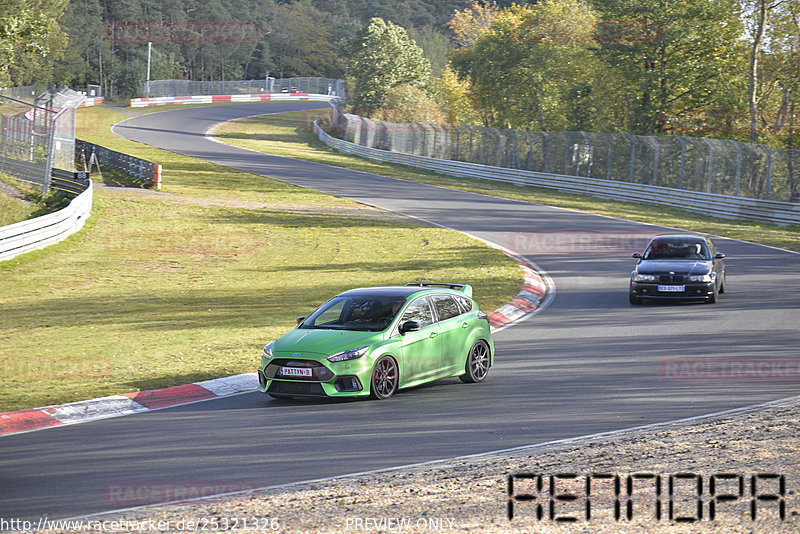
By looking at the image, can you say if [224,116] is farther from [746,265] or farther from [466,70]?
[746,265]

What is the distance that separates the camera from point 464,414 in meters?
10.4

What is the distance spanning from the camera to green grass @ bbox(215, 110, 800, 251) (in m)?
32.4

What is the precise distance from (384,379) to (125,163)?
34.2m

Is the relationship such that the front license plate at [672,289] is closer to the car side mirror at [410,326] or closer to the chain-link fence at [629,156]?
the car side mirror at [410,326]

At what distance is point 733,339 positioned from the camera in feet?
50.4

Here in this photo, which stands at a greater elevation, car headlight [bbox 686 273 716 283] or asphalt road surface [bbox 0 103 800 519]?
car headlight [bbox 686 273 716 283]

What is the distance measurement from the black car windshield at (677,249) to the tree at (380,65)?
2083 inches

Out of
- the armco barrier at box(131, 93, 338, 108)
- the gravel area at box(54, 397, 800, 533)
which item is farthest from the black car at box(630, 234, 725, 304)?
the armco barrier at box(131, 93, 338, 108)

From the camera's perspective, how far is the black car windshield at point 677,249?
20.5m

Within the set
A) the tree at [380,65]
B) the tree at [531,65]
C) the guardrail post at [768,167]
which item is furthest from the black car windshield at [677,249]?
the tree at [380,65]

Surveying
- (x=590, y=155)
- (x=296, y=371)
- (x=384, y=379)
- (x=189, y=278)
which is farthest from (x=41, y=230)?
(x=590, y=155)

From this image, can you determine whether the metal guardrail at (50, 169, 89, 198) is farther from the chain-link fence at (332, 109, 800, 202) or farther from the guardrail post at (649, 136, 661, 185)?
the guardrail post at (649, 136, 661, 185)

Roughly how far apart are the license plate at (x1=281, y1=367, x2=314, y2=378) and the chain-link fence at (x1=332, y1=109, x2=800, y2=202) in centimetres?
2899

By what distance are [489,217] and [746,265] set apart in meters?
11.3
